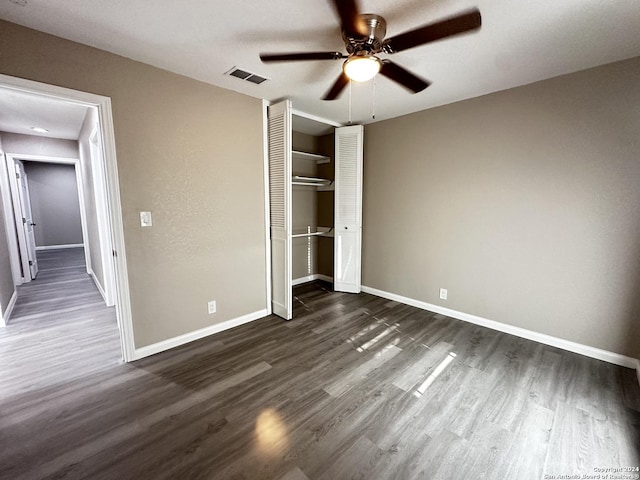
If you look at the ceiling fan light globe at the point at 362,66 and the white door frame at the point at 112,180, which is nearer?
the ceiling fan light globe at the point at 362,66

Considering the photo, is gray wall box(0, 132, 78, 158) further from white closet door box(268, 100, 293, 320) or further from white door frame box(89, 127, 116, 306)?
white closet door box(268, 100, 293, 320)

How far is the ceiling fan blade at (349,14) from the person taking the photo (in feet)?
4.31

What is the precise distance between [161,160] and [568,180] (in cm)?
371

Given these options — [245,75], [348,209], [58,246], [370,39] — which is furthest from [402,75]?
[58,246]

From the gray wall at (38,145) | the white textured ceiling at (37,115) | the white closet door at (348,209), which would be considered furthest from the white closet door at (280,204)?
the gray wall at (38,145)

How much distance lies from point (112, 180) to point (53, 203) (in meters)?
8.50

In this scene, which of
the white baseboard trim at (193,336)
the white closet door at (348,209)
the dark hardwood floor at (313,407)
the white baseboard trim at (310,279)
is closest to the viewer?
the dark hardwood floor at (313,407)

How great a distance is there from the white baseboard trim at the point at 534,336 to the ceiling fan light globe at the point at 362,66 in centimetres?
286

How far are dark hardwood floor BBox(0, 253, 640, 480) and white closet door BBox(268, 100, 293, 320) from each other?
47 centimetres

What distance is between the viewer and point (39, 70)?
1.85 meters

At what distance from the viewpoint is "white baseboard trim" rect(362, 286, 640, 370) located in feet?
7.67

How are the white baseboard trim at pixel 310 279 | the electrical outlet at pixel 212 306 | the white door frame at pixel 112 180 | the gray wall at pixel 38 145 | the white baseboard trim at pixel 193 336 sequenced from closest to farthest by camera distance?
1. the white door frame at pixel 112 180
2. the white baseboard trim at pixel 193 336
3. the electrical outlet at pixel 212 306
4. the gray wall at pixel 38 145
5. the white baseboard trim at pixel 310 279

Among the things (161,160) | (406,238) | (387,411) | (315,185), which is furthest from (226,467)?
(315,185)

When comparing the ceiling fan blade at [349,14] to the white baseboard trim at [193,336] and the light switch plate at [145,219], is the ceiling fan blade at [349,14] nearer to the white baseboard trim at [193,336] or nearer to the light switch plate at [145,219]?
the light switch plate at [145,219]
